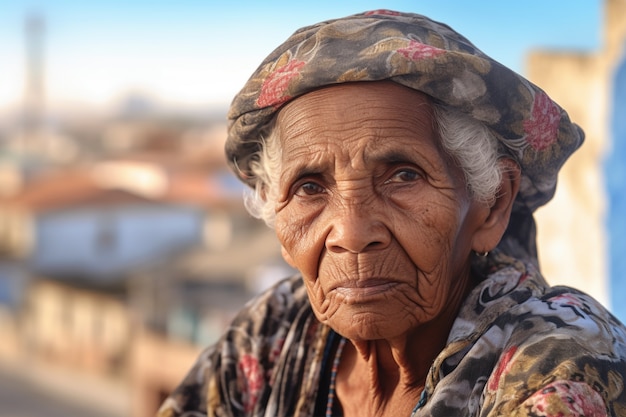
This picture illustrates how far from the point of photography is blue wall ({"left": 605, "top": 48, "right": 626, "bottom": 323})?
280cm

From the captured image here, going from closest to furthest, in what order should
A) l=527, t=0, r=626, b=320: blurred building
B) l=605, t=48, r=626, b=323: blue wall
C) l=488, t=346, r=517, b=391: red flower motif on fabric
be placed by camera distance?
l=488, t=346, r=517, b=391: red flower motif on fabric, l=605, t=48, r=626, b=323: blue wall, l=527, t=0, r=626, b=320: blurred building

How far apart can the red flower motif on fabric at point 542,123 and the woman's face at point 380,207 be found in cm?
16

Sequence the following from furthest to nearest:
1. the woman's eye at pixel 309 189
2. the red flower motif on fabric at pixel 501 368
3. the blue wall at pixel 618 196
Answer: the blue wall at pixel 618 196
the woman's eye at pixel 309 189
the red flower motif on fabric at pixel 501 368

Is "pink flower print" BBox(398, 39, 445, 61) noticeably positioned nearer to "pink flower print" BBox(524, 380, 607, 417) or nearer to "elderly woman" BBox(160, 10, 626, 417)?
"elderly woman" BBox(160, 10, 626, 417)

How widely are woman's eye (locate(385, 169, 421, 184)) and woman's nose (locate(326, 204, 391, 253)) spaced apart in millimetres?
76

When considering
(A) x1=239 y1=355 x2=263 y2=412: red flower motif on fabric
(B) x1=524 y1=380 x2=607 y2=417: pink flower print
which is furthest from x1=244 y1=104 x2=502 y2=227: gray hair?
(A) x1=239 y1=355 x2=263 y2=412: red flower motif on fabric

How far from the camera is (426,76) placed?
5.10 feet

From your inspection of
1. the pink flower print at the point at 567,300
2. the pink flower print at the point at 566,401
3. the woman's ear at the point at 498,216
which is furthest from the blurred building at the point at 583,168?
the pink flower print at the point at 566,401

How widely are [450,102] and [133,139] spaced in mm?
45651

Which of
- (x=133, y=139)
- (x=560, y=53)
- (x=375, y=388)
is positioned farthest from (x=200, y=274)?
(x=133, y=139)

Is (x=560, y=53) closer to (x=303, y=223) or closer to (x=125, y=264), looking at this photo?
(x=303, y=223)

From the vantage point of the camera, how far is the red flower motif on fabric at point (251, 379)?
199 centimetres

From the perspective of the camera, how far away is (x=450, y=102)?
158cm

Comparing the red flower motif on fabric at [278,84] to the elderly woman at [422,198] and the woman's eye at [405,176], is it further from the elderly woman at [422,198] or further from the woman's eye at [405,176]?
the woman's eye at [405,176]
